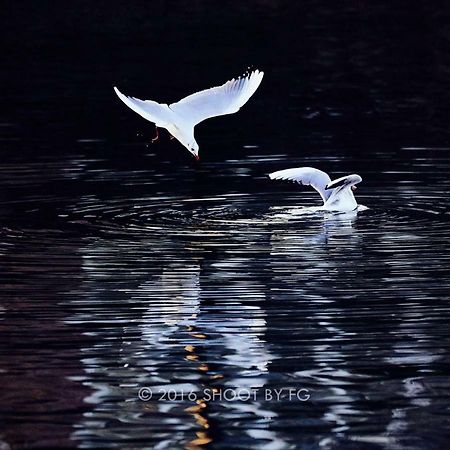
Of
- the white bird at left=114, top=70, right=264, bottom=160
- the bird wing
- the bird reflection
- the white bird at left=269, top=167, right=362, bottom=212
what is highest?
the white bird at left=114, top=70, right=264, bottom=160

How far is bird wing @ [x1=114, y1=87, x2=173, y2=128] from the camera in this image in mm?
18828

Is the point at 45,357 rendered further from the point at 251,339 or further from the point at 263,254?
the point at 263,254

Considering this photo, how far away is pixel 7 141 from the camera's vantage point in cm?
2850

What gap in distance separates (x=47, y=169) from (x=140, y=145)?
3744 millimetres

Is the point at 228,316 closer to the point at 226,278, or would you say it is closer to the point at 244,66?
the point at 226,278

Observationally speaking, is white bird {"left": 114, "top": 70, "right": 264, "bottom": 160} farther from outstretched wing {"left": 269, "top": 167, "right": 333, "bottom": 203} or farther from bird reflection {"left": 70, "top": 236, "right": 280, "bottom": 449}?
bird reflection {"left": 70, "top": 236, "right": 280, "bottom": 449}

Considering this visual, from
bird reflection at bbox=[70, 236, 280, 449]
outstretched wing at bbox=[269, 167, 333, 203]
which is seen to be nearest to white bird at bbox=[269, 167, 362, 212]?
outstretched wing at bbox=[269, 167, 333, 203]

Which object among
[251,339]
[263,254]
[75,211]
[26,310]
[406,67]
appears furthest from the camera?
[406,67]

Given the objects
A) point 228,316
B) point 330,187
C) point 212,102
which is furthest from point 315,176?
point 228,316

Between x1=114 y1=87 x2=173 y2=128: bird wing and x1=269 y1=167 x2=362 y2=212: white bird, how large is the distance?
1668mm

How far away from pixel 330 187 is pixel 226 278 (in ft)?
12.4

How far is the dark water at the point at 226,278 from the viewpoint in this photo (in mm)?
11969

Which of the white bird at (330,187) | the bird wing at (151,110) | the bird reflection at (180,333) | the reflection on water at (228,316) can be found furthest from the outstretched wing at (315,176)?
the bird reflection at (180,333)

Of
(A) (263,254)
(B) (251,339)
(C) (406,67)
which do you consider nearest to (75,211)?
(A) (263,254)
